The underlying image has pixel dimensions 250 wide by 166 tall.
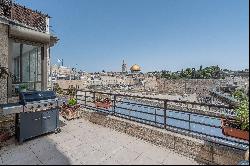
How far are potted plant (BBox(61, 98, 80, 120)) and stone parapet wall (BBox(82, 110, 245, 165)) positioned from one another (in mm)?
2229

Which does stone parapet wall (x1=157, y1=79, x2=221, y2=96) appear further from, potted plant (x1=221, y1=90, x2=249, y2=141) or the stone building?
potted plant (x1=221, y1=90, x2=249, y2=141)

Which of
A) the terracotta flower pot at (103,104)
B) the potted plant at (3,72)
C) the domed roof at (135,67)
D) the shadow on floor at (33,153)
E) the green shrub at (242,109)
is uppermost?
the domed roof at (135,67)

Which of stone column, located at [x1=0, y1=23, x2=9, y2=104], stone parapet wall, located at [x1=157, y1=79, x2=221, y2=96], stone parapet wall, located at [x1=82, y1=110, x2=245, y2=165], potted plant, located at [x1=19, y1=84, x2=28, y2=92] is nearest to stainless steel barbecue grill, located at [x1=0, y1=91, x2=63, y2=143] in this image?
stone column, located at [x1=0, y1=23, x2=9, y2=104]

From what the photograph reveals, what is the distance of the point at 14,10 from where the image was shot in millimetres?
8250

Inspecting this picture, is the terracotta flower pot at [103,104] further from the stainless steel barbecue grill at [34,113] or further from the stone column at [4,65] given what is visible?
the stone column at [4,65]

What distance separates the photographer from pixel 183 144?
18.4 ft

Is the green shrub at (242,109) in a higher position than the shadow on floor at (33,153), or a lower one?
higher

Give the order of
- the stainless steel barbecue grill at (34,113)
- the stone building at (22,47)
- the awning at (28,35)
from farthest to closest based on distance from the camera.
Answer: the awning at (28,35) < the stone building at (22,47) < the stainless steel barbecue grill at (34,113)

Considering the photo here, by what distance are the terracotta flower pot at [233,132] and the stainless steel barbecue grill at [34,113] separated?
5.20 metres

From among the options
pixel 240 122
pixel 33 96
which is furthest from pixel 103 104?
pixel 240 122

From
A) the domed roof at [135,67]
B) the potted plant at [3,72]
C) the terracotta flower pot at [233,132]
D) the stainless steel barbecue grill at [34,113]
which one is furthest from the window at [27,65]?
the domed roof at [135,67]

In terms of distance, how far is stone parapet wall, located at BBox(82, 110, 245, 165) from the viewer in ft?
15.8

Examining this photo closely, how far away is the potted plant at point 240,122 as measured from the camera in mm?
4332

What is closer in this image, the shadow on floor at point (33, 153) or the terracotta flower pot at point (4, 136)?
the shadow on floor at point (33, 153)
